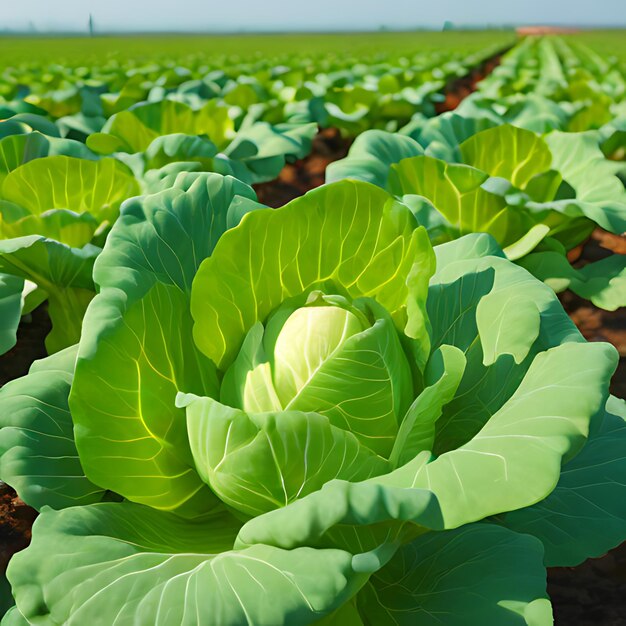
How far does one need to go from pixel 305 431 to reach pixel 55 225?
162 centimetres

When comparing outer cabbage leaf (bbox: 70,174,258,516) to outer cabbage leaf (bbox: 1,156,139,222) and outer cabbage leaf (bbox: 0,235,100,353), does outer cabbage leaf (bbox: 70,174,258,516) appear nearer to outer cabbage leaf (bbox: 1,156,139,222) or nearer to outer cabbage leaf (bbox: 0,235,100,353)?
outer cabbage leaf (bbox: 0,235,100,353)

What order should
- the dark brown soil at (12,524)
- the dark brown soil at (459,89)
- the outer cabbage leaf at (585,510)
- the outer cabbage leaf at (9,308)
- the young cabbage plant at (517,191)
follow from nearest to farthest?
the outer cabbage leaf at (585,510), the dark brown soil at (12,524), the outer cabbage leaf at (9,308), the young cabbage plant at (517,191), the dark brown soil at (459,89)

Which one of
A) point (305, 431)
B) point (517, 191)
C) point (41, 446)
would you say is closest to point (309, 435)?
point (305, 431)

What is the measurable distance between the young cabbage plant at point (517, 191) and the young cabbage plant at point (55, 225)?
0.88 metres

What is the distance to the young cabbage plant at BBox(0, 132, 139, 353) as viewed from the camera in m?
2.23

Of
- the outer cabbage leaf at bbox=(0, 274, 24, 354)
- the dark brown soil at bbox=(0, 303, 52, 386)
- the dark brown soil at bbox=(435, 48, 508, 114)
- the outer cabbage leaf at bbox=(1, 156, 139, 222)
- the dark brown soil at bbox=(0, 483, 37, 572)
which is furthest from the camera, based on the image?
the dark brown soil at bbox=(435, 48, 508, 114)

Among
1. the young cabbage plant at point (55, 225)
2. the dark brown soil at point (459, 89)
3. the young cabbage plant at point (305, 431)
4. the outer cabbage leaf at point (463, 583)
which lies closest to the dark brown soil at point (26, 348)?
the young cabbage plant at point (55, 225)

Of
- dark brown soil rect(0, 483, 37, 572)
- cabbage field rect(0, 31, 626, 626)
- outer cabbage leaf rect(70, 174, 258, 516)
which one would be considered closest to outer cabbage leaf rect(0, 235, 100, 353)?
cabbage field rect(0, 31, 626, 626)

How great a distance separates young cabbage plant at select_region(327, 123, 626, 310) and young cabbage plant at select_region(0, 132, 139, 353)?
0.88m

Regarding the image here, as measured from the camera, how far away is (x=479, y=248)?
5.82 feet

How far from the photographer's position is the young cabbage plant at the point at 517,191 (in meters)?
2.72

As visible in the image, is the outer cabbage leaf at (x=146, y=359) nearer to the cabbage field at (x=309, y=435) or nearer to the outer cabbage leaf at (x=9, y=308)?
the cabbage field at (x=309, y=435)

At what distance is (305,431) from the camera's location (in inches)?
44.6

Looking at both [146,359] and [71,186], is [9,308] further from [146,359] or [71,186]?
[146,359]
